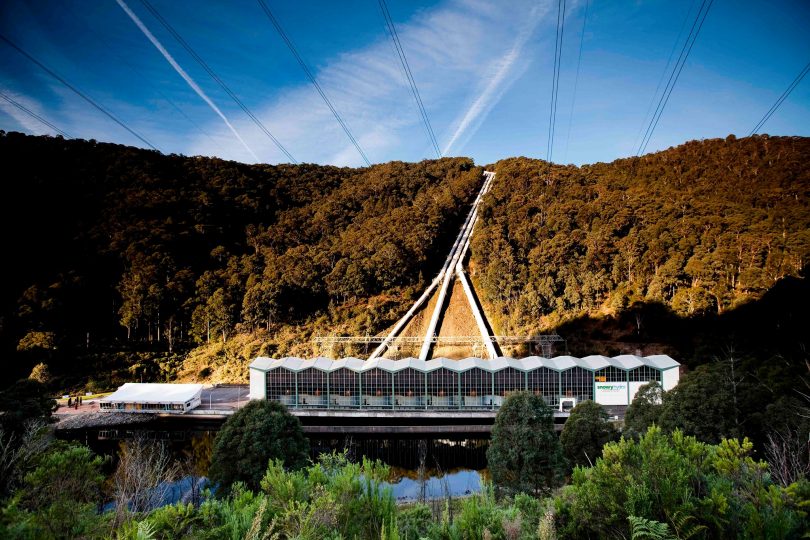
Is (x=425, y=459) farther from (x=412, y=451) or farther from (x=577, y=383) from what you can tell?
(x=577, y=383)

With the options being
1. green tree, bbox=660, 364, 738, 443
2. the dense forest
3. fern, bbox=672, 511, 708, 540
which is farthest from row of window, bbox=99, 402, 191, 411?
fern, bbox=672, 511, 708, 540

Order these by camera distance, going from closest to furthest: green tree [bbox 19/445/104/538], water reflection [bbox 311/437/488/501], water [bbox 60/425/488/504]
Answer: green tree [bbox 19/445/104/538] < water reflection [bbox 311/437/488/501] < water [bbox 60/425/488/504]

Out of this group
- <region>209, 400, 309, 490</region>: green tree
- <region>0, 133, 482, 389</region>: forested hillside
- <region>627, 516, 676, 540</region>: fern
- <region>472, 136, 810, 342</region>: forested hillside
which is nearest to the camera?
<region>627, 516, 676, 540</region>: fern

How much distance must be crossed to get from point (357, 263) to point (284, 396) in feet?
84.6

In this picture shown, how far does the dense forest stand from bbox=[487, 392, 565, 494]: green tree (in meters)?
19.2

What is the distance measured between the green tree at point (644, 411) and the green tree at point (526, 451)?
469 cm

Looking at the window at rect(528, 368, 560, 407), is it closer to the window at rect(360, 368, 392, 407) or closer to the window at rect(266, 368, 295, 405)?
the window at rect(360, 368, 392, 407)

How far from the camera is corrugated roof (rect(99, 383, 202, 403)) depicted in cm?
3150

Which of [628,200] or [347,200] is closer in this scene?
[628,200]

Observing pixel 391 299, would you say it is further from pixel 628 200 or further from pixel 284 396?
pixel 628 200

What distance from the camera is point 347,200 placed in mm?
75500

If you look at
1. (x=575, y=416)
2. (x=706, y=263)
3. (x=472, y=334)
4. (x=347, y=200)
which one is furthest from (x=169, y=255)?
(x=706, y=263)

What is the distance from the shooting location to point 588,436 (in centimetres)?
1923

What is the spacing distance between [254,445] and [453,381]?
664 inches
